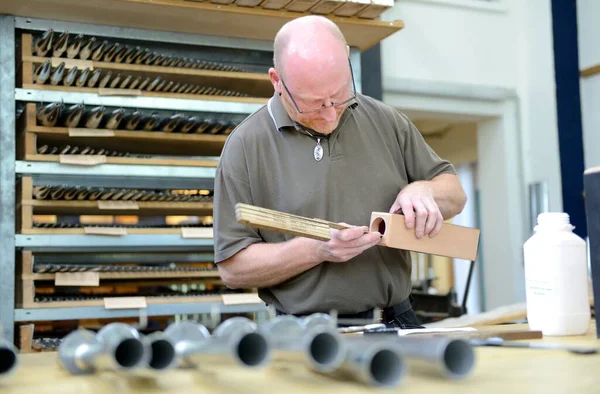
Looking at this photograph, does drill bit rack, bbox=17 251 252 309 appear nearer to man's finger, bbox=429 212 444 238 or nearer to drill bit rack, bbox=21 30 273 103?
drill bit rack, bbox=21 30 273 103

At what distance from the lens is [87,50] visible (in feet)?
12.2

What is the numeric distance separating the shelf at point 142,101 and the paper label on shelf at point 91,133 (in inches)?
5.1

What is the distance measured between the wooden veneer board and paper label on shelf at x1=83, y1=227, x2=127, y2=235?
76.9 inches

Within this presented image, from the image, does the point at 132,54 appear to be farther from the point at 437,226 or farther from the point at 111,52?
the point at 437,226

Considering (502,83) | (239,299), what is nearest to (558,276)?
(239,299)

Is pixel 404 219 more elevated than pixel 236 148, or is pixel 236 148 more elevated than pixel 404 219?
pixel 236 148

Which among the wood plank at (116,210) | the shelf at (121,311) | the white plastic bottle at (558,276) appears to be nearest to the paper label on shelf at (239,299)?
the shelf at (121,311)

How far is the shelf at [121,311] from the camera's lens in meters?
3.50

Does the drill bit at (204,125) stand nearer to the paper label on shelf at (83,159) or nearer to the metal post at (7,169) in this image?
the paper label on shelf at (83,159)

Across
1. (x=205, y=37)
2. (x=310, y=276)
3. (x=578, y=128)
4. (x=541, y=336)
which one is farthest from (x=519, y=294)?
(x=541, y=336)

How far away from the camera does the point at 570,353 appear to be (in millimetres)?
1325

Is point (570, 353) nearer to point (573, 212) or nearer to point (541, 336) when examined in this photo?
point (541, 336)

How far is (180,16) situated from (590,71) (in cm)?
345

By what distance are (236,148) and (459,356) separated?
1372 mm
